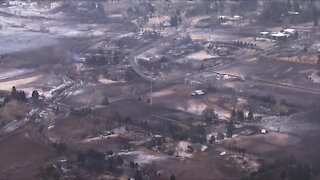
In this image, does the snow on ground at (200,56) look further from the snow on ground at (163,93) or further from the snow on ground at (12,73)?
the snow on ground at (12,73)

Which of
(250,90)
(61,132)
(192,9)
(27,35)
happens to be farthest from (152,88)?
(192,9)

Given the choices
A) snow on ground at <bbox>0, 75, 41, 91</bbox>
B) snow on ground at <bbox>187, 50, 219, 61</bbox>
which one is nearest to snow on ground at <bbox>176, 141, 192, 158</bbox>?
snow on ground at <bbox>0, 75, 41, 91</bbox>

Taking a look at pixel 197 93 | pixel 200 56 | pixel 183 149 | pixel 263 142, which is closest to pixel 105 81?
pixel 197 93

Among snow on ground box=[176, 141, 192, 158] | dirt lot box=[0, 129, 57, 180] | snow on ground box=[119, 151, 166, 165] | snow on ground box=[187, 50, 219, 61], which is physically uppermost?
snow on ground box=[187, 50, 219, 61]

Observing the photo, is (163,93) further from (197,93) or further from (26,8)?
(26,8)

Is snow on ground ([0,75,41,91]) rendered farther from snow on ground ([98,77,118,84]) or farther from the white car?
the white car

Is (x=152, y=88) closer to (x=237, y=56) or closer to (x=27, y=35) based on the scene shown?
(x=237, y=56)

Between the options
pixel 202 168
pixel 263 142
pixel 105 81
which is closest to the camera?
pixel 202 168

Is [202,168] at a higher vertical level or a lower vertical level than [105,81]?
lower

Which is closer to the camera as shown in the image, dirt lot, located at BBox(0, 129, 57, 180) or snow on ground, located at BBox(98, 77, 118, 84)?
dirt lot, located at BBox(0, 129, 57, 180)

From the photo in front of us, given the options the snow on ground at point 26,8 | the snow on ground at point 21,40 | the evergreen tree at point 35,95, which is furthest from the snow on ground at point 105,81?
the snow on ground at point 26,8

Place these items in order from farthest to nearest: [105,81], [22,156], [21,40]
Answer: [21,40]
[105,81]
[22,156]
